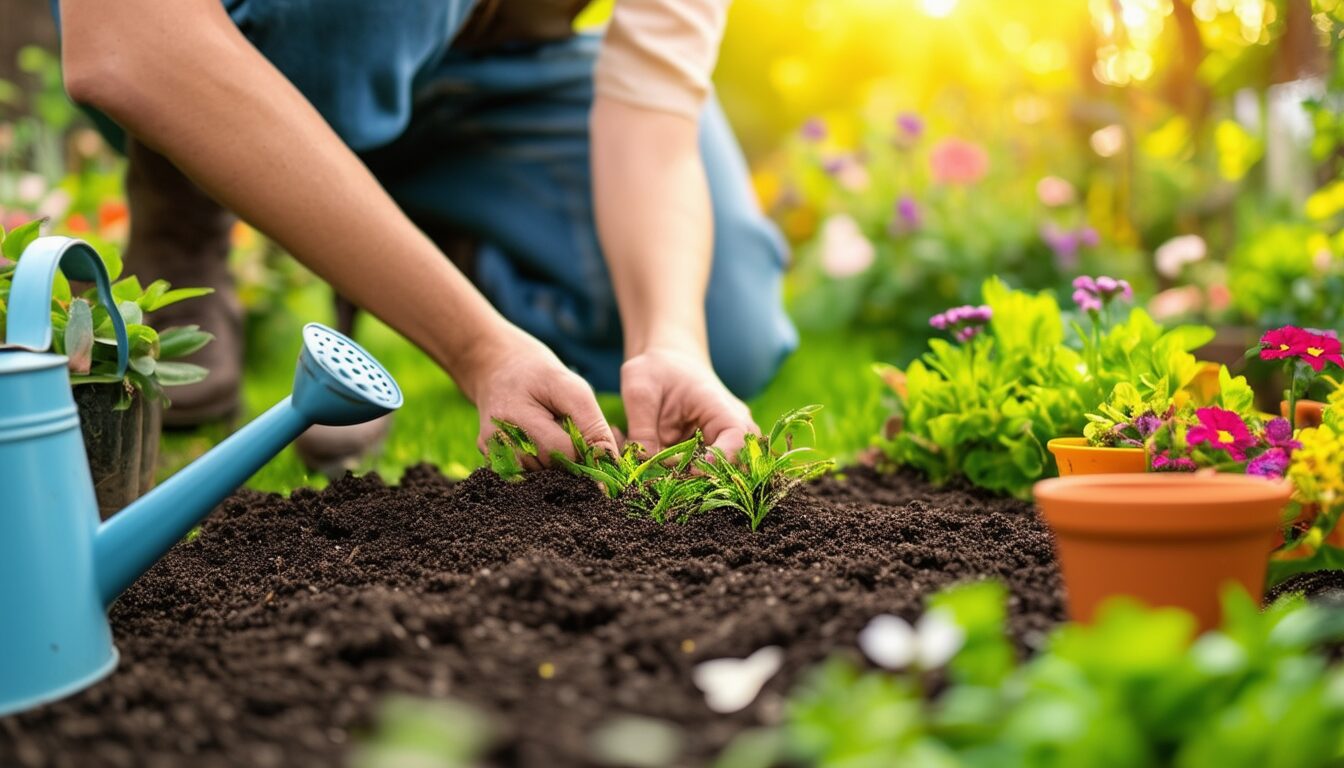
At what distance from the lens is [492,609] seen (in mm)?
1115

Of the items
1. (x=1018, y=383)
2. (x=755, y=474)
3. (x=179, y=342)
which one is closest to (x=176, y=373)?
(x=179, y=342)

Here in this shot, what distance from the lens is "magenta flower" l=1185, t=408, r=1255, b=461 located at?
→ 1.25 meters

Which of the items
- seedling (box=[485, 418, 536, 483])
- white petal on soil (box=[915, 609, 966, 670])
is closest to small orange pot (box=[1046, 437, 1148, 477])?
white petal on soil (box=[915, 609, 966, 670])

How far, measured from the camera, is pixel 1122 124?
4.50 meters

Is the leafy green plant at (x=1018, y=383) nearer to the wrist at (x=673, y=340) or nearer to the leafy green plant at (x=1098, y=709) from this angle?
the wrist at (x=673, y=340)

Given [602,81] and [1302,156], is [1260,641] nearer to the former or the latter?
[602,81]

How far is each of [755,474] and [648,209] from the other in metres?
0.83

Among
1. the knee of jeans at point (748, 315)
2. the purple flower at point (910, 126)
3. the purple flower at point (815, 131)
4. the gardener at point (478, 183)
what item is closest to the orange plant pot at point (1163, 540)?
the gardener at point (478, 183)

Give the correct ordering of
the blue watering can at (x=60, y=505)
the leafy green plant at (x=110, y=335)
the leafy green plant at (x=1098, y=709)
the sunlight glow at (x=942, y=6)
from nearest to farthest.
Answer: the leafy green plant at (x=1098, y=709) < the blue watering can at (x=60, y=505) < the leafy green plant at (x=110, y=335) < the sunlight glow at (x=942, y=6)

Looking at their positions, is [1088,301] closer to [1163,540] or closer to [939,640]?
[1163,540]

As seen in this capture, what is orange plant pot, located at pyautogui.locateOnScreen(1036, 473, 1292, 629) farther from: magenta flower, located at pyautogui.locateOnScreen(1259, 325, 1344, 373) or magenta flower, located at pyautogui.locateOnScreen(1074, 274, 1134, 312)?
magenta flower, located at pyautogui.locateOnScreen(1074, 274, 1134, 312)

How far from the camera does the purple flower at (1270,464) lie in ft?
3.97

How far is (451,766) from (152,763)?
279 mm

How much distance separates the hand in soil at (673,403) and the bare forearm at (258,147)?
0.79ft
